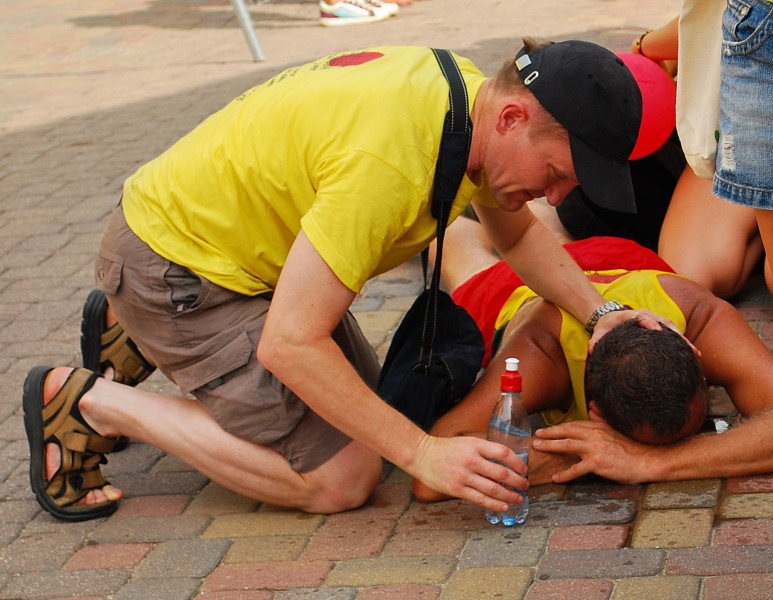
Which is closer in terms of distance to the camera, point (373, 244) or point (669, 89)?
point (373, 244)

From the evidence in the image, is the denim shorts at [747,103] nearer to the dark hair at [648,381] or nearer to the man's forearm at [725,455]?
the dark hair at [648,381]

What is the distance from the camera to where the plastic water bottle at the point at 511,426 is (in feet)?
9.36

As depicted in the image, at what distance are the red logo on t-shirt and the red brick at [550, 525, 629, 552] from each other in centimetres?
124

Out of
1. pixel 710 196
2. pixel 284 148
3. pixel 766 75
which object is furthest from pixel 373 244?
pixel 710 196

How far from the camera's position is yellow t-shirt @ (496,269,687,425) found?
3186 mm

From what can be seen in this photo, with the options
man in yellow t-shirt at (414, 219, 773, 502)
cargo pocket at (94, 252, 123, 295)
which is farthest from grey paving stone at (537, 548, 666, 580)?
cargo pocket at (94, 252, 123, 295)

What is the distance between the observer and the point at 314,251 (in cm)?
250

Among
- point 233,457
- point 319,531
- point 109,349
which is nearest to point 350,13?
point 109,349

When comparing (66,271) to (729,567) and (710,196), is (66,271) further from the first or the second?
(729,567)

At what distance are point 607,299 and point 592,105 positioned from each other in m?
0.99

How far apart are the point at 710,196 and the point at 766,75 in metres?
1.85

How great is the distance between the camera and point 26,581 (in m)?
2.85

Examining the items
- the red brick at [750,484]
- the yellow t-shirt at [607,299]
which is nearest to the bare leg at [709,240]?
the yellow t-shirt at [607,299]

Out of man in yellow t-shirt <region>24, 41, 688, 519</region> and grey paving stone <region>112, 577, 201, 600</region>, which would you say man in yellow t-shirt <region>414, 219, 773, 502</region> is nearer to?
man in yellow t-shirt <region>24, 41, 688, 519</region>
